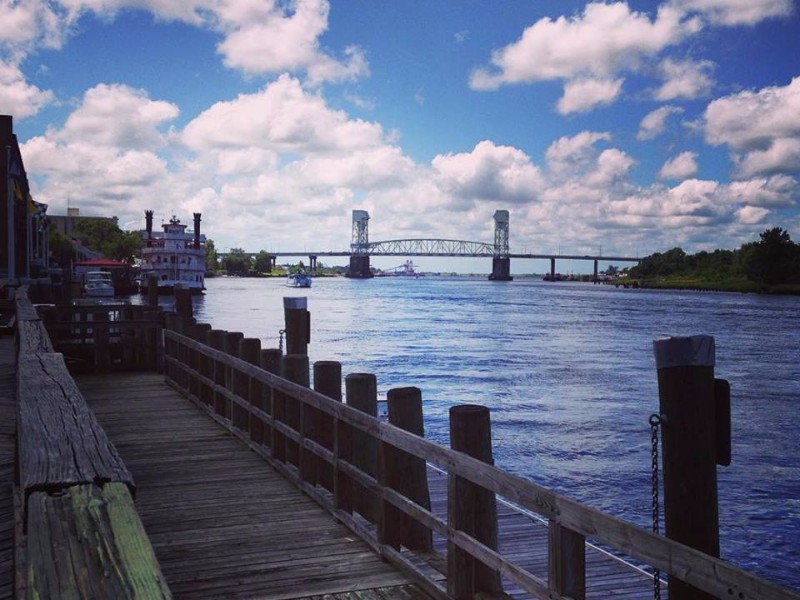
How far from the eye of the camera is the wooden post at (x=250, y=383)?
33.4 feet

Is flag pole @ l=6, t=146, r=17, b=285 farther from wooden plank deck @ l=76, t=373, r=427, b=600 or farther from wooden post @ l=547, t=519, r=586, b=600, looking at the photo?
wooden post @ l=547, t=519, r=586, b=600

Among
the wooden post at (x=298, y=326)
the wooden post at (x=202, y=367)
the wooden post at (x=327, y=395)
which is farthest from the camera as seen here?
the wooden post at (x=298, y=326)

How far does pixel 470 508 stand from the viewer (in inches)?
204

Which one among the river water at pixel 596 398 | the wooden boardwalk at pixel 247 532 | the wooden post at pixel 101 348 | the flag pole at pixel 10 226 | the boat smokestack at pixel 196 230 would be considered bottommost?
the river water at pixel 596 398

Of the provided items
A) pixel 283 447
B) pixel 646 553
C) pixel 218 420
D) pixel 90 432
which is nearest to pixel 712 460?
pixel 646 553

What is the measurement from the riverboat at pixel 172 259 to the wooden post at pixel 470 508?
10101 centimetres

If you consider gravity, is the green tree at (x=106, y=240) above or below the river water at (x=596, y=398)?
above

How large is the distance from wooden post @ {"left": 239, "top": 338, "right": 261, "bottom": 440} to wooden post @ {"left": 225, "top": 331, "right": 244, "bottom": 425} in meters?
0.21

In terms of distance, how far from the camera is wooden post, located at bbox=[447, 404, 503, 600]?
17.1ft

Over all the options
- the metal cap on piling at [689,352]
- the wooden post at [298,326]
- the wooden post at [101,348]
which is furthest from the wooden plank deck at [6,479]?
the metal cap on piling at [689,352]

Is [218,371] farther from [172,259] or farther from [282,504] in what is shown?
[172,259]

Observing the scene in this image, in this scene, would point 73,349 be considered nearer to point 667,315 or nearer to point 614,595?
point 614,595

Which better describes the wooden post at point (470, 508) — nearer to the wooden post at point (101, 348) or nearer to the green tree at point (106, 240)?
the wooden post at point (101, 348)

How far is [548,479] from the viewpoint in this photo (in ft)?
53.4
